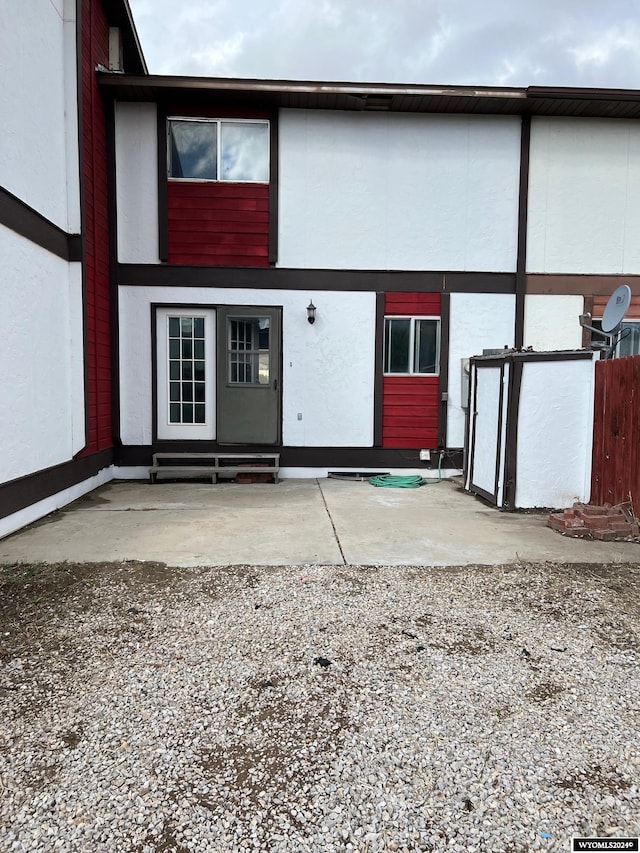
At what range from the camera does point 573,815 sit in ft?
5.16

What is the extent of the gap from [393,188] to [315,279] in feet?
5.74

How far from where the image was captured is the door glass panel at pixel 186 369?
7500mm

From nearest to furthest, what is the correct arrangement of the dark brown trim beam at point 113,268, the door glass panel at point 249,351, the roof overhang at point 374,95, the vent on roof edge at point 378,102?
the roof overhang at point 374,95, the vent on roof edge at point 378,102, the dark brown trim beam at point 113,268, the door glass panel at point 249,351

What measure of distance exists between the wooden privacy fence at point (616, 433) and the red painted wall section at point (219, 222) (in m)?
4.77

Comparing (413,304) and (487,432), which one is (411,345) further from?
(487,432)

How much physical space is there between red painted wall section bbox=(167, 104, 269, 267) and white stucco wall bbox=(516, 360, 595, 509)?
420cm

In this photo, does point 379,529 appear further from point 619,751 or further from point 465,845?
point 465,845

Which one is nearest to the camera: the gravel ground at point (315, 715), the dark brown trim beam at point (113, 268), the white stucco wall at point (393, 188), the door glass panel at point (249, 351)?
the gravel ground at point (315, 715)

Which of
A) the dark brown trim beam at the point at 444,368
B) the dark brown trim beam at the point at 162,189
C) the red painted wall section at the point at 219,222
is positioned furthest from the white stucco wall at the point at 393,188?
the dark brown trim beam at the point at 162,189

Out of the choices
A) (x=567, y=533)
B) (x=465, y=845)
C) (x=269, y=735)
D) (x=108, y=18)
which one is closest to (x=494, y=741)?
(x=465, y=845)

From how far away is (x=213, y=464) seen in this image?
7.47 m

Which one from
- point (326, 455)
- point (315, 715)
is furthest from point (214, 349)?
point (315, 715)

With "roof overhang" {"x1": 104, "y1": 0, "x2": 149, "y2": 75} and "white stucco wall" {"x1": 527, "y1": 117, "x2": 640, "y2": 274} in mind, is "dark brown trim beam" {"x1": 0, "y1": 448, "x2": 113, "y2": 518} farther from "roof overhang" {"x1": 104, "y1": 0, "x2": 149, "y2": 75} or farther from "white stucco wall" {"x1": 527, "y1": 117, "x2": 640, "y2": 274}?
"white stucco wall" {"x1": 527, "y1": 117, "x2": 640, "y2": 274}

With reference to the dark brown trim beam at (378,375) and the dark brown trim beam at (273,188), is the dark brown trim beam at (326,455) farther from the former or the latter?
the dark brown trim beam at (273,188)
